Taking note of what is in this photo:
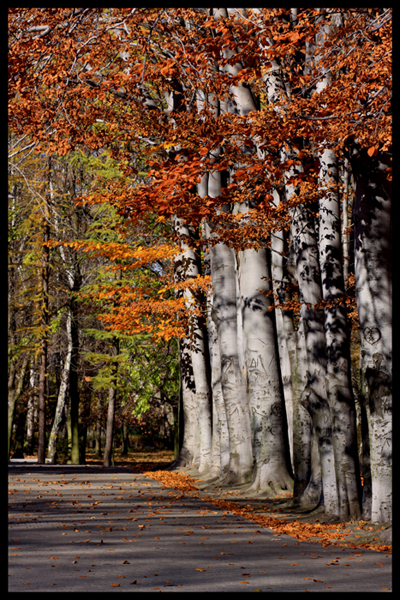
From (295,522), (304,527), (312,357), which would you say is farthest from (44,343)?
(304,527)

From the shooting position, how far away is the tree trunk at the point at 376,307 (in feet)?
32.4

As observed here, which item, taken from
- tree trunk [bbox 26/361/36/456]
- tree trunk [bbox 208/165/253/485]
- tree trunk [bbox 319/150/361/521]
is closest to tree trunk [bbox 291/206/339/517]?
tree trunk [bbox 319/150/361/521]

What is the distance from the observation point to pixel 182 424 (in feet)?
82.3

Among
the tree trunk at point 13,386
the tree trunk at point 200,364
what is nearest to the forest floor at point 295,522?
the tree trunk at point 200,364

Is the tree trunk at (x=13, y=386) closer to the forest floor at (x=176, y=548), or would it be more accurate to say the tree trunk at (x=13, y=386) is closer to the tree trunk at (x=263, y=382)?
the forest floor at (x=176, y=548)

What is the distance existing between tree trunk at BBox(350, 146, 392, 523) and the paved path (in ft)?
4.14

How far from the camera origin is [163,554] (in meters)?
8.76

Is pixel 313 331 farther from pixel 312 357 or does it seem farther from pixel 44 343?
pixel 44 343

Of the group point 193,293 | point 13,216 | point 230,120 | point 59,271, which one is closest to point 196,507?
point 230,120

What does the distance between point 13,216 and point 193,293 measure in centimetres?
1540

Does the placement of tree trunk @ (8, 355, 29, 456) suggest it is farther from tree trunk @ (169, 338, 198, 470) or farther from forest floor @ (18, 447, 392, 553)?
forest floor @ (18, 447, 392, 553)

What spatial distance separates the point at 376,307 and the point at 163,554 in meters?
4.27

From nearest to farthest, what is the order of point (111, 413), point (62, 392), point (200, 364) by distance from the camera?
point (200, 364), point (111, 413), point (62, 392)
